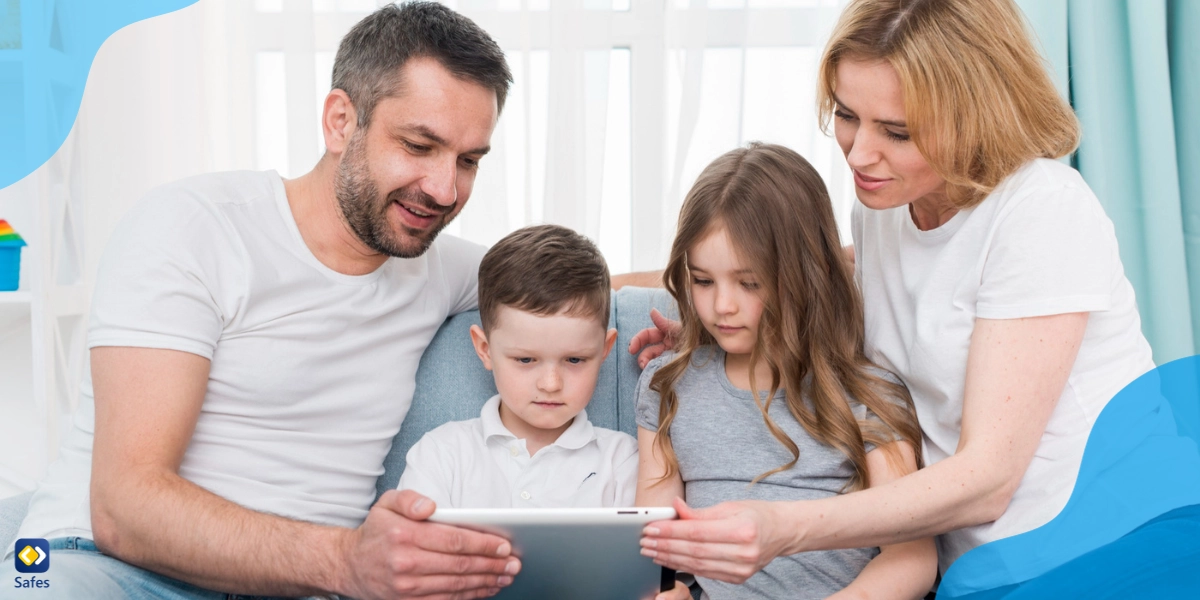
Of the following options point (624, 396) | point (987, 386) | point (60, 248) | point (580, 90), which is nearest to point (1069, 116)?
point (987, 386)

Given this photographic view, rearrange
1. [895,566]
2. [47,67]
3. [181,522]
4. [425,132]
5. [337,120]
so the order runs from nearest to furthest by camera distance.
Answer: [181,522] < [895,566] < [425,132] < [337,120] < [47,67]

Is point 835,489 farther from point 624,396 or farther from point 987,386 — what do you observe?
point 624,396

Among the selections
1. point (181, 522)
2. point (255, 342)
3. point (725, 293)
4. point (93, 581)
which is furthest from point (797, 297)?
Result: point (93, 581)

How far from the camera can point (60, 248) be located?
2266mm

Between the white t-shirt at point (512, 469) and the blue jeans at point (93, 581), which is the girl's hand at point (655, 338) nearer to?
the white t-shirt at point (512, 469)

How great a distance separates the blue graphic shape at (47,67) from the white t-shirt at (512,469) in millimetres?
1430

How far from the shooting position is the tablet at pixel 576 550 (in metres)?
1.05

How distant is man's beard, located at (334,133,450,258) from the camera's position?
56.7 inches

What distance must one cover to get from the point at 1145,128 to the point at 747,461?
1.41 metres

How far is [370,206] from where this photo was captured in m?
1.44

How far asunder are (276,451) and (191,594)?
0.75 feet

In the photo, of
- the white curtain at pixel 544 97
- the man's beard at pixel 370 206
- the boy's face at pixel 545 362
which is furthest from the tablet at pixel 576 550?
the white curtain at pixel 544 97

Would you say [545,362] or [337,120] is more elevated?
[337,120]

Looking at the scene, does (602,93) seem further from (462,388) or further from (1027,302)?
(1027,302)
